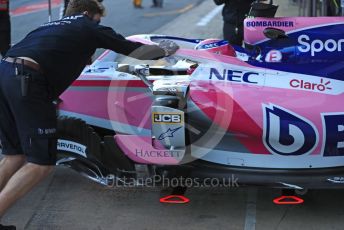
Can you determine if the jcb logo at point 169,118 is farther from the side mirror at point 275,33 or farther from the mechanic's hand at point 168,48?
the side mirror at point 275,33

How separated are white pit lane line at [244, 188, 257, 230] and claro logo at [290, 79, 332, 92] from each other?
36.3 inches

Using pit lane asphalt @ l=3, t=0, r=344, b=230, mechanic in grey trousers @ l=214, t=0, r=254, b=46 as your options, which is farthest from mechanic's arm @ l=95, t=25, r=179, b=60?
mechanic in grey trousers @ l=214, t=0, r=254, b=46

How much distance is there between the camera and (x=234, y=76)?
405 centimetres

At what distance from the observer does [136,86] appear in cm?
477

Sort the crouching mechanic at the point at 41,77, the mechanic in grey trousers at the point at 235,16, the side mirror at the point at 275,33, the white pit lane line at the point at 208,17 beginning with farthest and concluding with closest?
the white pit lane line at the point at 208,17 → the mechanic in grey trousers at the point at 235,16 → the side mirror at the point at 275,33 → the crouching mechanic at the point at 41,77

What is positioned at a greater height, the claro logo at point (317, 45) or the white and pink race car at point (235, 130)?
the claro logo at point (317, 45)

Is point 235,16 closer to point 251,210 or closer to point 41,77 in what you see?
point 251,210

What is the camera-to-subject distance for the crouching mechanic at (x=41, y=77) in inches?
142

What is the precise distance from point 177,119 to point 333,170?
1.05m

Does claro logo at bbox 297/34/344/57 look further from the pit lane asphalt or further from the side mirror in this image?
the pit lane asphalt

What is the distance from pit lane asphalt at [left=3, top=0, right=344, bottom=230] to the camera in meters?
4.02

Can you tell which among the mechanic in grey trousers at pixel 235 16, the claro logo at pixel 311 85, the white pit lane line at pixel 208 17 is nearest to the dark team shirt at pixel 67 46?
the claro logo at pixel 311 85

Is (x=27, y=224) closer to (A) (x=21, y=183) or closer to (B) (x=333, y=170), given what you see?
(A) (x=21, y=183)

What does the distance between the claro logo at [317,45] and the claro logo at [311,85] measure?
1.97 feet
